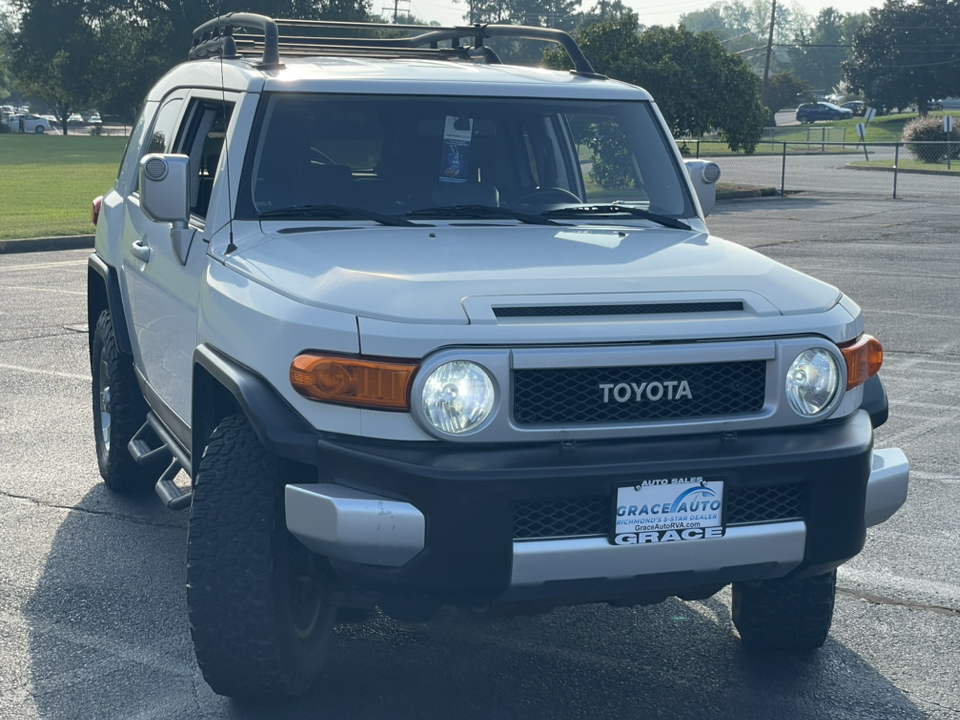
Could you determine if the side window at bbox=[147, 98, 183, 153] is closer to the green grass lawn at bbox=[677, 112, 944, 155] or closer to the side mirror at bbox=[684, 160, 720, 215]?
the side mirror at bbox=[684, 160, 720, 215]

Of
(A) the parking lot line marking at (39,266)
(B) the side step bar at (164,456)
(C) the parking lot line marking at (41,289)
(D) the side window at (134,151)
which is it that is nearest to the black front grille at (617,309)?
(B) the side step bar at (164,456)

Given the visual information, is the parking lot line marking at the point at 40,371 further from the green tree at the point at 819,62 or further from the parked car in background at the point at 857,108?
the green tree at the point at 819,62

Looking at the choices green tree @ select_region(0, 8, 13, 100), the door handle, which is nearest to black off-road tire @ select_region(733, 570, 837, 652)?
the door handle

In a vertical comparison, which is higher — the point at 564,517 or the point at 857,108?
the point at 857,108

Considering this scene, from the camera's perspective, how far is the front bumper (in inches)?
129

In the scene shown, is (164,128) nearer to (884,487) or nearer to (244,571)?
(244,571)

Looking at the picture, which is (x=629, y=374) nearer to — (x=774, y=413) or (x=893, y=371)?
(x=774, y=413)

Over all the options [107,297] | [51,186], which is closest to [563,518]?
[107,297]

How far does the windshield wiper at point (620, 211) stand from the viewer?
477 cm

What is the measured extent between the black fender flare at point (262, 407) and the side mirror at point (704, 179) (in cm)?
224

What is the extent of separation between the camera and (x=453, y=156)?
4785 mm

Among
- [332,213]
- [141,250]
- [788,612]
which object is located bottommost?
[788,612]

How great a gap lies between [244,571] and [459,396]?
31.2 inches

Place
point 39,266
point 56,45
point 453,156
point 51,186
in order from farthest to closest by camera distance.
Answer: point 56,45 < point 51,186 < point 39,266 < point 453,156
